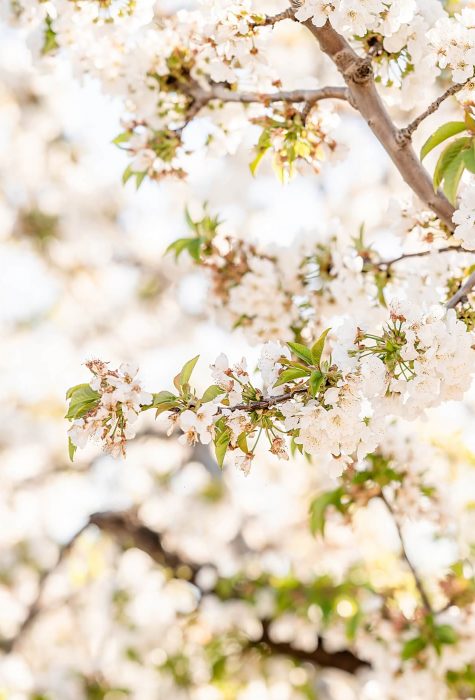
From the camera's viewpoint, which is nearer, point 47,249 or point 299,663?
point 299,663

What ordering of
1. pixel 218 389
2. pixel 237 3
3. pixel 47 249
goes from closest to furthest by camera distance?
pixel 218 389, pixel 237 3, pixel 47 249

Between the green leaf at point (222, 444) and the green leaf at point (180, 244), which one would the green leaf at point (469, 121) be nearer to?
the green leaf at point (222, 444)

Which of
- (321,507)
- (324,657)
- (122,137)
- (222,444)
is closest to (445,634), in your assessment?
(321,507)

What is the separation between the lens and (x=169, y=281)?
6820 mm

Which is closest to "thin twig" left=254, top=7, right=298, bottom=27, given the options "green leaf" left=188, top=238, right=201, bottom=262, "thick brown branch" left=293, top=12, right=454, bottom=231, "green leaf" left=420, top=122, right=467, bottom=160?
"thick brown branch" left=293, top=12, right=454, bottom=231

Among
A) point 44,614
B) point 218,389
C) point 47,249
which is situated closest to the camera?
point 218,389

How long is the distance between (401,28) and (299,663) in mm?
2630

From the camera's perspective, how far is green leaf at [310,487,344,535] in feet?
7.19

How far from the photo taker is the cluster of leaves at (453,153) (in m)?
1.41

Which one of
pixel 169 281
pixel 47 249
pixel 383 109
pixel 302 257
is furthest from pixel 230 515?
pixel 383 109

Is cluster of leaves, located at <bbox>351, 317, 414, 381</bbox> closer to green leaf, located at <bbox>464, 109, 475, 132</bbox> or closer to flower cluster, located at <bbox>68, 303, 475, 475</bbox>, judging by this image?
flower cluster, located at <bbox>68, 303, 475, 475</bbox>

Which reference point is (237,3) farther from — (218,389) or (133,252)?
(133,252)

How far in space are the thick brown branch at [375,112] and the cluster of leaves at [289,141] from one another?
0.75ft

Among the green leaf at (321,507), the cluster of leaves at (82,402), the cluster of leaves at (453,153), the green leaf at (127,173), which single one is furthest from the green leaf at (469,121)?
the green leaf at (321,507)
